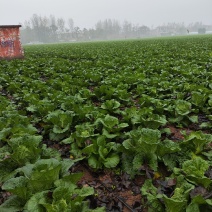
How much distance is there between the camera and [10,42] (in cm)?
1540

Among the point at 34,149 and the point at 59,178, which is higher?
the point at 34,149

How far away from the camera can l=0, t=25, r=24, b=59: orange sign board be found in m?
15.1

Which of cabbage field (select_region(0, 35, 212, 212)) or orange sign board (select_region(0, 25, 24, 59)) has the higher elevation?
orange sign board (select_region(0, 25, 24, 59))

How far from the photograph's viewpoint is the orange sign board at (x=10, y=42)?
15055mm

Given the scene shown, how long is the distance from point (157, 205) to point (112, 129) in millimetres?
1489

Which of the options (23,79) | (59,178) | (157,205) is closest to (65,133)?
(59,178)

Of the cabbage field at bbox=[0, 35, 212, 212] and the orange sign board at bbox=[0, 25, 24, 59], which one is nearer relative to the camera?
the cabbage field at bbox=[0, 35, 212, 212]

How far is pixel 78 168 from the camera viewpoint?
2959 millimetres

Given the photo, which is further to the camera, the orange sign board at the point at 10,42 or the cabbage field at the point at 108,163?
the orange sign board at the point at 10,42

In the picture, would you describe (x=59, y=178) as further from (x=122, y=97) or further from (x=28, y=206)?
(x=122, y=97)

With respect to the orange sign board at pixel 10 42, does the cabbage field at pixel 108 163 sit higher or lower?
lower

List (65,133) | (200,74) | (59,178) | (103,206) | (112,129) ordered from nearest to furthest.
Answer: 1. (103,206)
2. (59,178)
3. (112,129)
4. (65,133)
5. (200,74)

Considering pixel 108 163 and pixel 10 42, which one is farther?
pixel 10 42

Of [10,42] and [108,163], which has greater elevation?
[10,42]
